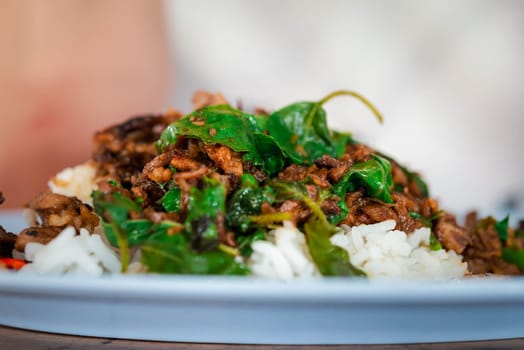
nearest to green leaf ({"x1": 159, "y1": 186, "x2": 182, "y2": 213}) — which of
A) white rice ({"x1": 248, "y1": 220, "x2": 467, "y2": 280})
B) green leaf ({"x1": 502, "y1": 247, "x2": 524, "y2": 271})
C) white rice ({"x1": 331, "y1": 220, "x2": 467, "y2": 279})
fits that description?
white rice ({"x1": 248, "y1": 220, "x2": 467, "y2": 280})

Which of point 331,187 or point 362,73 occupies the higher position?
point 362,73

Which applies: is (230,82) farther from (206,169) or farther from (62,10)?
(206,169)

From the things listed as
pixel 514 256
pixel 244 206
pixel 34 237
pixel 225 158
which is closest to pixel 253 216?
pixel 244 206

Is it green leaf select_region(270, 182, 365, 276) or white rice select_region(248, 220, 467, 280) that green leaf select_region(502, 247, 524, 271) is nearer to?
white rice select_region(248, 220, 467, 280)

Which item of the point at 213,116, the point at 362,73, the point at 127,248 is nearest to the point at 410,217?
the point at 213,116

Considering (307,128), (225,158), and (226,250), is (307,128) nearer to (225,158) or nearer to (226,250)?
(225,158)

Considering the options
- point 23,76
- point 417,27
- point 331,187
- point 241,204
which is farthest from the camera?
point 417,27
